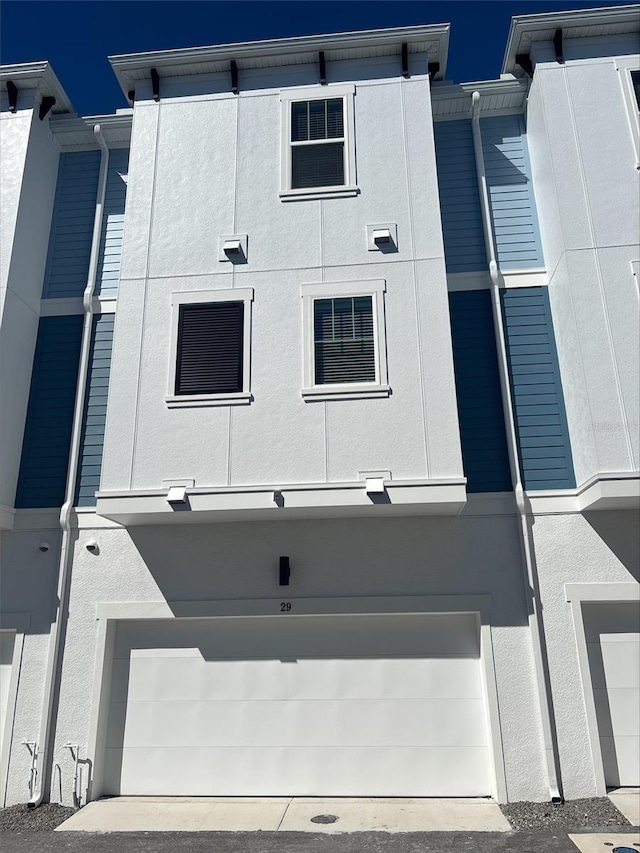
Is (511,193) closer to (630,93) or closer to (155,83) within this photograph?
(630,93)

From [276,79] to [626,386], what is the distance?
6218 mm

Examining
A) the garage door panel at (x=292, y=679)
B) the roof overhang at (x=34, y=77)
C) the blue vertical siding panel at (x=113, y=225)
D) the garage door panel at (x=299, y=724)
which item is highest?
the roof overhang at (x=34, y=77)

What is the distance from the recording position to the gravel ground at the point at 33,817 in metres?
6.34

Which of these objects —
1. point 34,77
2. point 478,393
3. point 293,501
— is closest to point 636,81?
point 478,393

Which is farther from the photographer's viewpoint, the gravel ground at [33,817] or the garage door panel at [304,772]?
the garage door panel at [304,772]

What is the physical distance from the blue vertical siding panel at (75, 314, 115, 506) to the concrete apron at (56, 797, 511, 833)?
3.35 metres

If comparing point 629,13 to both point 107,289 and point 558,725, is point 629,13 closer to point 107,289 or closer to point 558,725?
point 107,289

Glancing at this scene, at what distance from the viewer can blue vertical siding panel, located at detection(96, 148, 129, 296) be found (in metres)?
8.90

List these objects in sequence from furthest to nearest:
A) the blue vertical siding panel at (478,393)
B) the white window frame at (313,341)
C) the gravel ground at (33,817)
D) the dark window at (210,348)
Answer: the blue vertical siding panel at (478,393)
the dark window at (210,348)
the white window frame at (313,341)
the gravel ground at (33,817)

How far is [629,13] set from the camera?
8336 mm

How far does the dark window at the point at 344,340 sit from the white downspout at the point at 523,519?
174 cm

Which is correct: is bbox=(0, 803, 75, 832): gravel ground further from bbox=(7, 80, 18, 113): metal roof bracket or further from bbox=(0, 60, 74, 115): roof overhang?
bbox=(0, 60, 74, 115): roof overhang

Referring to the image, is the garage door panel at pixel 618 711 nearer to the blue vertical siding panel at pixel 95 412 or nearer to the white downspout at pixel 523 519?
the white downspout at pixel 523 519

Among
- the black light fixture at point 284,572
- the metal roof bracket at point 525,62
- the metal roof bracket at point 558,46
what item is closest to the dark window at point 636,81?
the metal roof bracket at point 558,46
